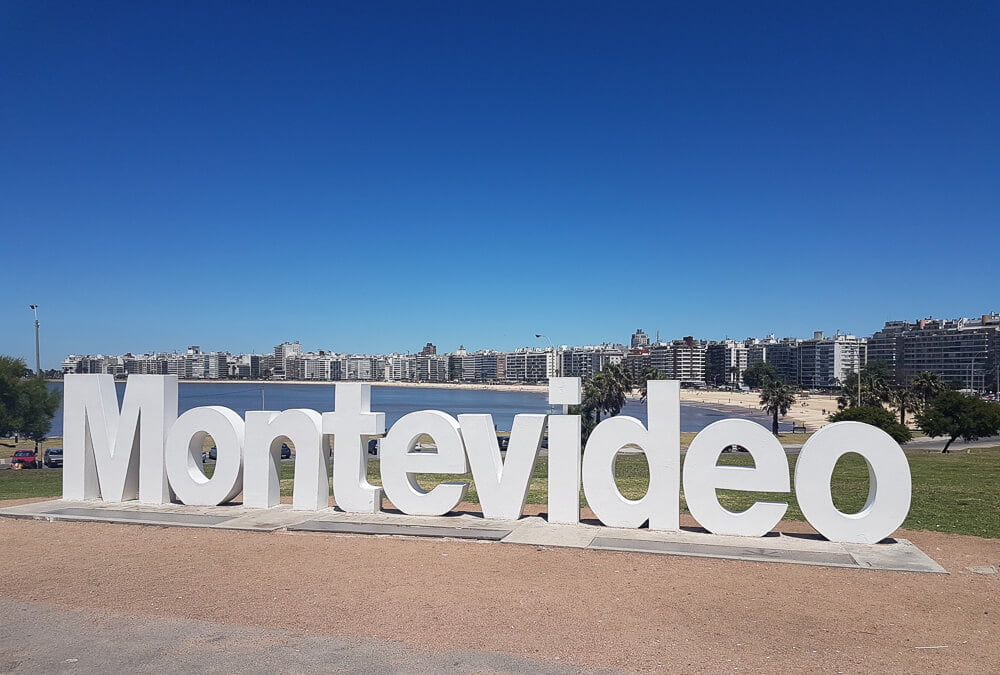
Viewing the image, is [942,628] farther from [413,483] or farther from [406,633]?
[413,483]

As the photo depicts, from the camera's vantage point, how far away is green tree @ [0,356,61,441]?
148 ft

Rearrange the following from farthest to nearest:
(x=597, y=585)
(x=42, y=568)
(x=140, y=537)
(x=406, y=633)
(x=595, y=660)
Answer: (x=140, y=537) < (x=42, y=568) < (x=597, y=585) < (x=406, y=633) < (x=595, y=660)

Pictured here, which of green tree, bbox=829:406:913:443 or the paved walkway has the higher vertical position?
the paved walkway

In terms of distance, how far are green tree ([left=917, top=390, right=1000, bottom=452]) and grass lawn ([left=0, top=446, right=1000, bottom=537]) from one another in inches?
541

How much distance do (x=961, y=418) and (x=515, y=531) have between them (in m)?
37.4

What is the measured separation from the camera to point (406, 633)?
7434 mm

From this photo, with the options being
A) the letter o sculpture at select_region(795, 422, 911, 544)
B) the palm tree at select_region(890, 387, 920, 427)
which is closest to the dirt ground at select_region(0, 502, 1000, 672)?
the letter o sculpture at select_region(795, 422, 911, 544)

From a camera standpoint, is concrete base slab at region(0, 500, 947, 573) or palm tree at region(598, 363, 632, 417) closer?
concrete base slab at region(0, 500, 947, 573)

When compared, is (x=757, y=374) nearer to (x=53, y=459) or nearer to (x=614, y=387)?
(x=614, y=387)

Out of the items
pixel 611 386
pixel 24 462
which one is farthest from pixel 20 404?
pixel 611 386

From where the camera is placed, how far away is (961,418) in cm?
4003

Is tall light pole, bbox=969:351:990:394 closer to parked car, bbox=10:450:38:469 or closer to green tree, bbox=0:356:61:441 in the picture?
green tree, bbox=0:356:61:441

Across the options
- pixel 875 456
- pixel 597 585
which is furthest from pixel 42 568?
pixel 875 456

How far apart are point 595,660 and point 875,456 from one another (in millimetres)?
6652
